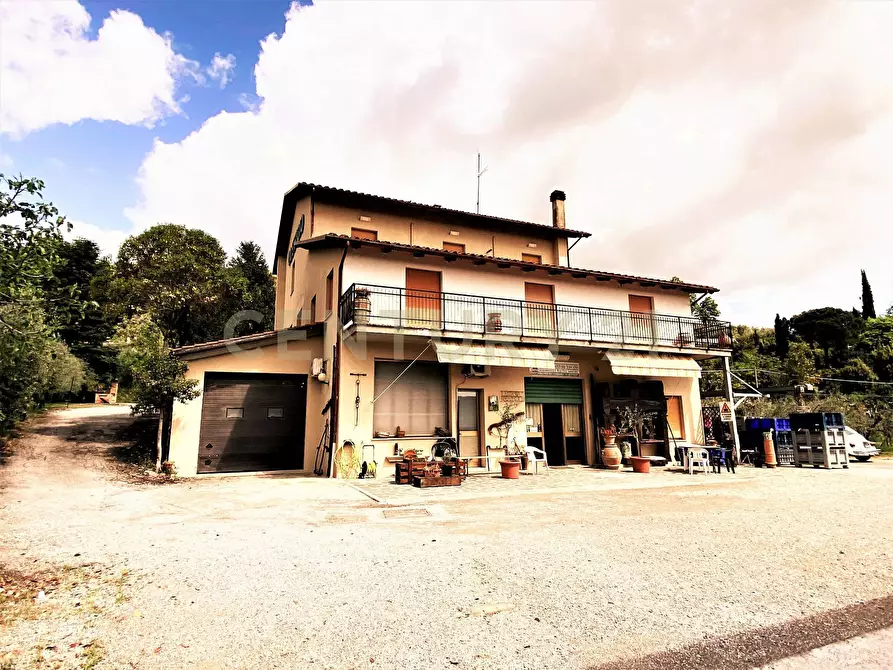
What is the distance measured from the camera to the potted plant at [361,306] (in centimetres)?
1283

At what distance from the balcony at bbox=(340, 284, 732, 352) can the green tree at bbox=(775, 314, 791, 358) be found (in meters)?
34.7

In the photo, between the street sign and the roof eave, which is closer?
the roof eave

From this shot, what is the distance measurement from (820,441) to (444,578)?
638 inches

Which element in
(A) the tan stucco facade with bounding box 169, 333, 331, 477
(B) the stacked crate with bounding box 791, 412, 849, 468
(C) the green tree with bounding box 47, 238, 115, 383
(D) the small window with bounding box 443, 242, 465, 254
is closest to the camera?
(A) the tan stucco facade with bounding box 169, 333, 331, 477

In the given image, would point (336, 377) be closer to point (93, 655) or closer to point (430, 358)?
point (430, 358)

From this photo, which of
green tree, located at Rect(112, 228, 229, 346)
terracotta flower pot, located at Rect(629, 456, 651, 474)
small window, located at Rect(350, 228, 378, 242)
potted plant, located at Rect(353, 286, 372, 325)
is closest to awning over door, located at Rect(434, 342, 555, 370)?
potted plant, located at Rect(353, 286, 372, 325)

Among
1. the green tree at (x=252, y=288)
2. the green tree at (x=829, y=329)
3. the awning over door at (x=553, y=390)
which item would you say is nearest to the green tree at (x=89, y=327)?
the green tree at (x=252, y=288)

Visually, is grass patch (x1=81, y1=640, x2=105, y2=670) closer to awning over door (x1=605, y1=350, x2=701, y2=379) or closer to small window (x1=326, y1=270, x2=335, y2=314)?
small window (x1=326, y1=270, x2=335, y2=314)

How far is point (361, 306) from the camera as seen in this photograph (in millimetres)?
12922

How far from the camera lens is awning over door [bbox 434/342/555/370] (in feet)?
44.0

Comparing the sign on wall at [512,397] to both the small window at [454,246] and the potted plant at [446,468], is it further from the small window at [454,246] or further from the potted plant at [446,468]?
the small window at [454,246]

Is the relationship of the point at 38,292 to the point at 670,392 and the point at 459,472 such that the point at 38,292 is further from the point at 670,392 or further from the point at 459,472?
the point at 670,392

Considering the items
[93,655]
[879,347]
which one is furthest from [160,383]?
[879,347]

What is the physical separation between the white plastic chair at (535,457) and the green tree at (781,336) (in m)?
40.1
